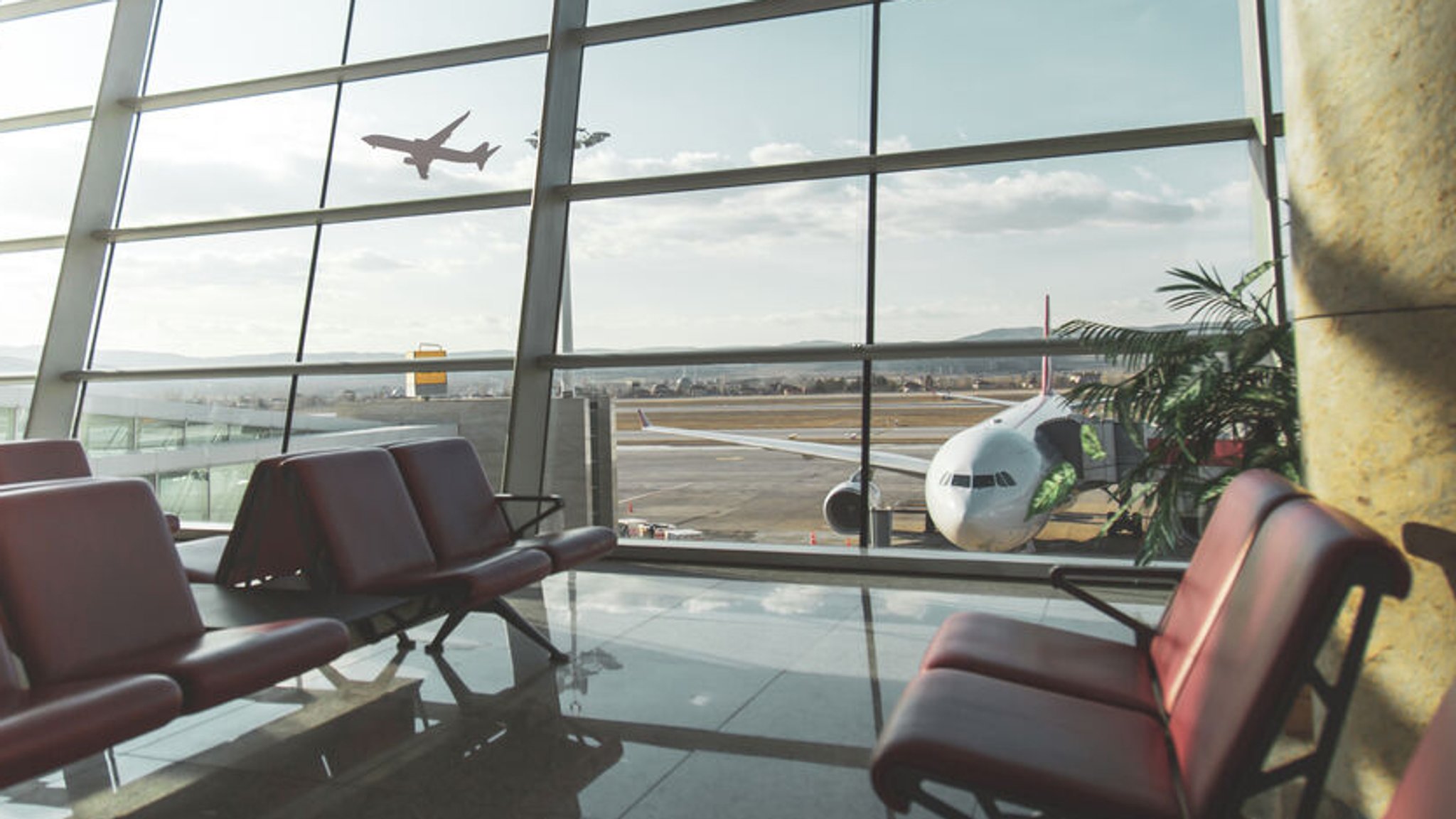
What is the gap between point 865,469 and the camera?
5109mm

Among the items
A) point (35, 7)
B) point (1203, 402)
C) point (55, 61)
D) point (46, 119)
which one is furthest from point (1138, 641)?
point (35, 7)

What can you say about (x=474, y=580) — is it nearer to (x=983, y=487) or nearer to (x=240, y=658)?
(x=240, y=658)

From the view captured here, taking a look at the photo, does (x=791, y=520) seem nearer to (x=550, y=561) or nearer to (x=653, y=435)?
(x=653, y=435)

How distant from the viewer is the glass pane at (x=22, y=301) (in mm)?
7203

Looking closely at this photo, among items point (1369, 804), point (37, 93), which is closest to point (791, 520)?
point (1369, 804)

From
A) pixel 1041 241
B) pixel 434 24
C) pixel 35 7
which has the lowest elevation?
pixel 1041 241

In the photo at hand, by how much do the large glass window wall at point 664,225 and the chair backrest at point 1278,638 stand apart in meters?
3.34

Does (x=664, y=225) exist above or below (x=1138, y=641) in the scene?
above

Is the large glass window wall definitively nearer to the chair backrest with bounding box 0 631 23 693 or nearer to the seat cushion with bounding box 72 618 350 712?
the seat cushion with bounding box 72 618 350 712

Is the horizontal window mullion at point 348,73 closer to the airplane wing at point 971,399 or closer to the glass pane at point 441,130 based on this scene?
the glass pane at point 441,130

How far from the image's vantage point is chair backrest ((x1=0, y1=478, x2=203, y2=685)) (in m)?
2.22

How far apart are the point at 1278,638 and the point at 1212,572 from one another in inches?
26.3

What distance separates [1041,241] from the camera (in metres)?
5.16

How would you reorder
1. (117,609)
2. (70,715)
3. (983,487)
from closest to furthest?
(70,715), (117,609), (983,487)
